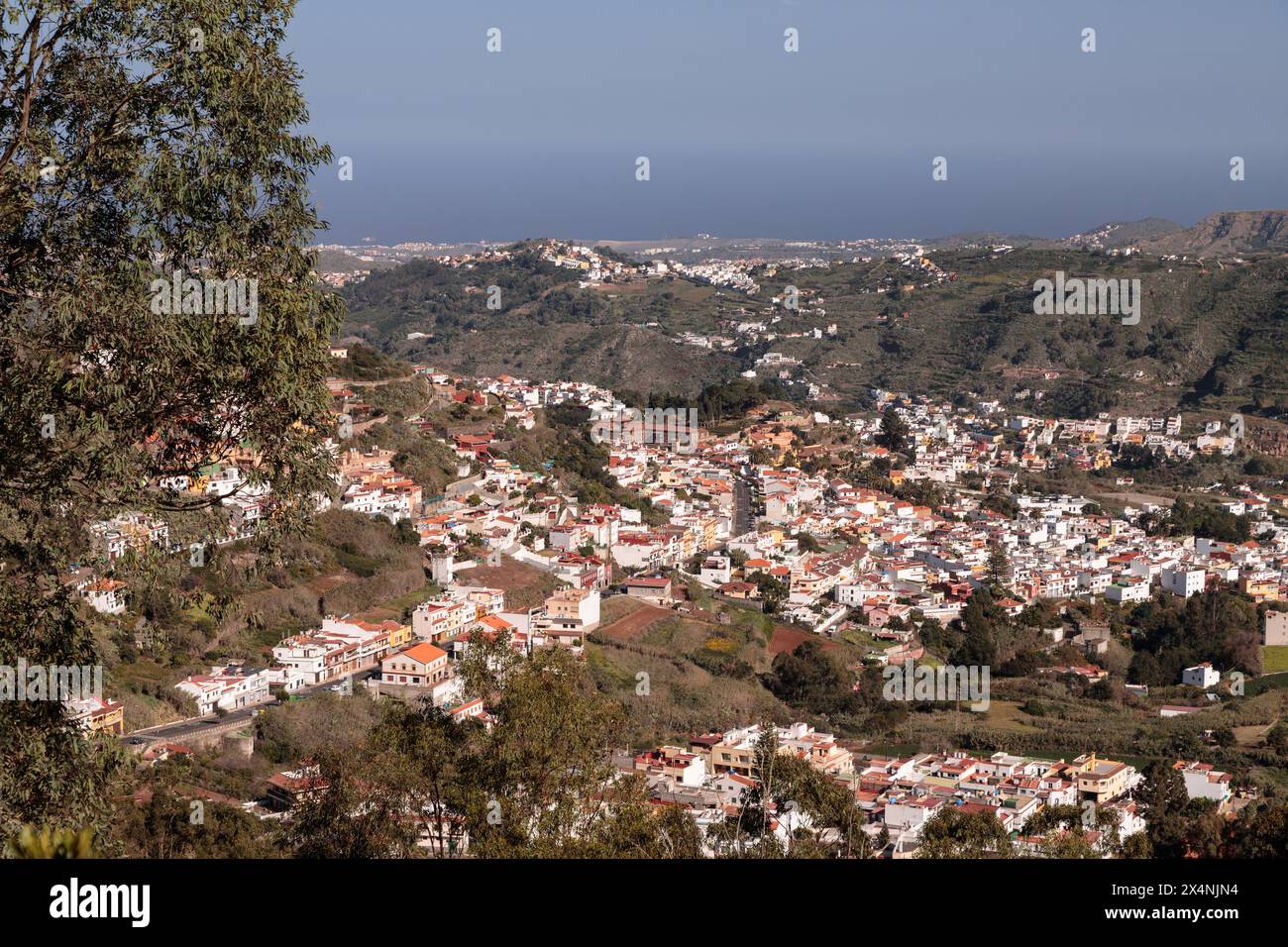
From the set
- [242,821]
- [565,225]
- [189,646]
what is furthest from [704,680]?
[565,225]

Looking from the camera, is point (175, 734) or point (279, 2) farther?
point (175, 734)
